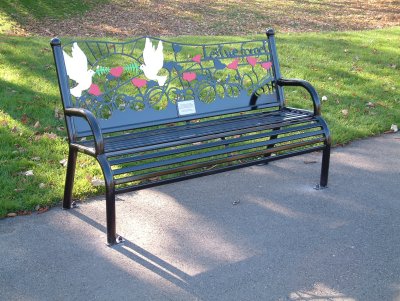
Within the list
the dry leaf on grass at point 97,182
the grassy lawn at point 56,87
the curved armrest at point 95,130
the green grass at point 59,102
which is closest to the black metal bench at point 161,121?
the curved armrest at point 95,130

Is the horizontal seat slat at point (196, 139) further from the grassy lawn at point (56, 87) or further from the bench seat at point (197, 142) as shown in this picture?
the grassy lawn at point (56, 87)

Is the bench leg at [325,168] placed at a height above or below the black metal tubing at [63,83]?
below

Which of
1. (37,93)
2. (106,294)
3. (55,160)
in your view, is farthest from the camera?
(37,93)

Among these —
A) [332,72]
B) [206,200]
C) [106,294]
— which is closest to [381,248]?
[206,200]

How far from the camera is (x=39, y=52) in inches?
331

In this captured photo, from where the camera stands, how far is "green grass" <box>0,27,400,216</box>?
4.82 meters

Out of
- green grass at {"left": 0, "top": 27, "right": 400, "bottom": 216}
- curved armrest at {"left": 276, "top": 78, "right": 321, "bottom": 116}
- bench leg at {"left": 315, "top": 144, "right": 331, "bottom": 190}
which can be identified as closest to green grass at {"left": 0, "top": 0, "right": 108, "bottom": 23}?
green grass at {"left": 0, "top": 27, "right": 400, "bottom": 216}

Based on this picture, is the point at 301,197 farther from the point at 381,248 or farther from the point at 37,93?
the point at 37,93

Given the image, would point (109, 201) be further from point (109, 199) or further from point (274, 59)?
point (274, 59)

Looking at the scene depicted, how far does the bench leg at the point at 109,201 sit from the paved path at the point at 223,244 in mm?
85

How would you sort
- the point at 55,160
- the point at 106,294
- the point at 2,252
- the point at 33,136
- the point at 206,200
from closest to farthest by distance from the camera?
the point at 106,294
the point at 2,252
the point at 206,200
the point at 55,160
the point at 33,136

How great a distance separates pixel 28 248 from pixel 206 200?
145cm

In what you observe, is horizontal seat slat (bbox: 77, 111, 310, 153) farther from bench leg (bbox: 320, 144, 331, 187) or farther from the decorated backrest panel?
bench leg (bbox: 320, 144, 331, 187)

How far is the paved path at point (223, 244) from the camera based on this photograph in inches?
131
